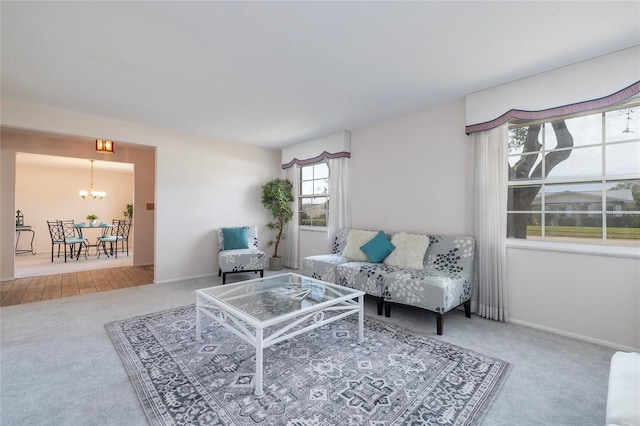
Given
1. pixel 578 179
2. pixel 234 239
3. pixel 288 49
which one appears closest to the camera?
pixel 288 49

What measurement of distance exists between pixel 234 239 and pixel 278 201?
1128mm

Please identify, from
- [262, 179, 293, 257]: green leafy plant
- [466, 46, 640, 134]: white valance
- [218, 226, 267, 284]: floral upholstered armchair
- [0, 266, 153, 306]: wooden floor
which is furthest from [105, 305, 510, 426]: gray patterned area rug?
[262, 179, 293, 257]: green leafy plant

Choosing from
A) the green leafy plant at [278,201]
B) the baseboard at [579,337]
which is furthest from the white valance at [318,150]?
the baseboard at [579,337]

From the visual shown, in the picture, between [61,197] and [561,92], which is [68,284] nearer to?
[61,197]

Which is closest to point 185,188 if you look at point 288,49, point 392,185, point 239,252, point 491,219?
point 239,252

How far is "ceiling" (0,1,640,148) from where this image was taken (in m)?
1.87

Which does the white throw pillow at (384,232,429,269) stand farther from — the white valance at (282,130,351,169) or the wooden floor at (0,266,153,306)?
the wooden floor at (0,266,153,306)

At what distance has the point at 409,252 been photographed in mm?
3439

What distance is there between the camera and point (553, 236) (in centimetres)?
284

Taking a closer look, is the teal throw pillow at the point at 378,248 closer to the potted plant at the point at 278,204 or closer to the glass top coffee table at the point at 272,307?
the glass top coffee table at the point at 272,307

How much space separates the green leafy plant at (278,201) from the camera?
5.40 metres

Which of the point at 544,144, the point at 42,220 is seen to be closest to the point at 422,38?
the point at 544,144

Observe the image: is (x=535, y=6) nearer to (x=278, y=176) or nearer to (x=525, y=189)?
(x=525, y=189)

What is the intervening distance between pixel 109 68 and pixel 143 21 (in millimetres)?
980
